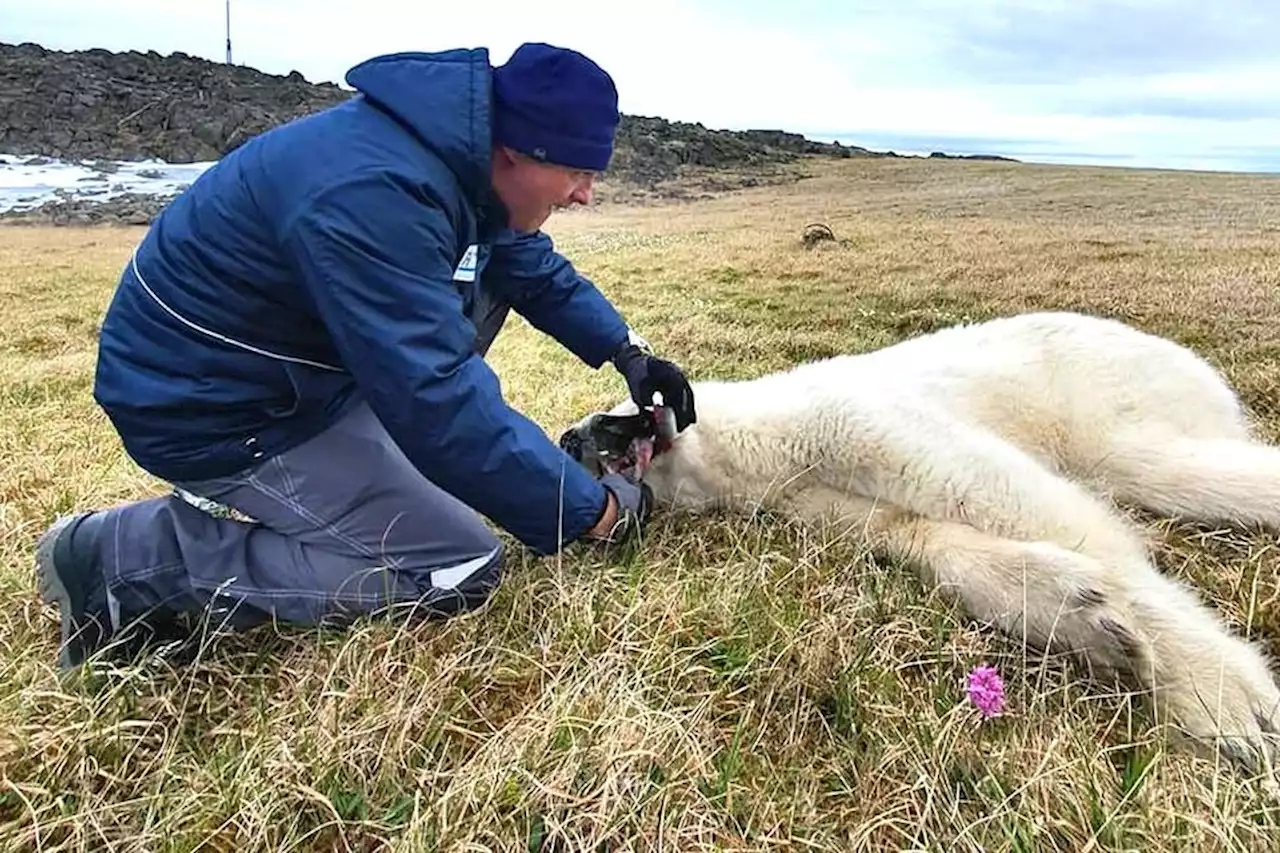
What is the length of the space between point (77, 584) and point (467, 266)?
4.75ft

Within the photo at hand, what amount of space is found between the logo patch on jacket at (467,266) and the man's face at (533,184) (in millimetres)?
158

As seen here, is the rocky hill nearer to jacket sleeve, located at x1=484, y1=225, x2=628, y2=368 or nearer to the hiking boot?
jacket sleeve, located at x1=484, y1=225, x2=628, y2=368

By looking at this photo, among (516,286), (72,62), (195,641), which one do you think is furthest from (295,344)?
(72,62)

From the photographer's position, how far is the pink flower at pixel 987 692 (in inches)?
101

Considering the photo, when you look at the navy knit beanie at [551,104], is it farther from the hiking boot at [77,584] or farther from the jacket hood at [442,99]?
the hiking boot at [77,584]

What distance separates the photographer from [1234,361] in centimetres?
669

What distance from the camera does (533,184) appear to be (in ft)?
10.1

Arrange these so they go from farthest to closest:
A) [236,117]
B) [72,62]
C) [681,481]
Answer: [72,62] < [236,117] < [681,481]

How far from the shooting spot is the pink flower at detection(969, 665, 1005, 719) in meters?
2.56

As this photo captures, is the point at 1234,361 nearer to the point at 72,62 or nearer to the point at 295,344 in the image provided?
the point at 295,344

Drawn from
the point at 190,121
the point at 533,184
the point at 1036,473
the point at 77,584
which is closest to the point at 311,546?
the point at 77,584

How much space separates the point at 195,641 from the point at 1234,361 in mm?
6224

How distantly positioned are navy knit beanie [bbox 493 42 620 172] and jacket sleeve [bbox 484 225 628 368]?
4.20ft

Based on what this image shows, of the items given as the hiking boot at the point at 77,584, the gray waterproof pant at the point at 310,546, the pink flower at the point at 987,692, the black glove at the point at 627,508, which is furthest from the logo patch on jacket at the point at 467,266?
the pink flower at the point at 987,692
